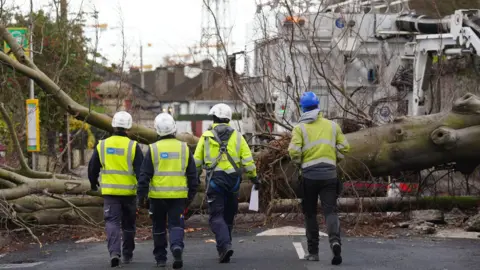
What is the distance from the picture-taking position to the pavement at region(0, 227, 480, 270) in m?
8.30

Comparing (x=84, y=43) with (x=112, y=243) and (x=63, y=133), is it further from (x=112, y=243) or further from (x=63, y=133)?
(x=112, y=243)

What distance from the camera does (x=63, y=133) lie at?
26.6 m

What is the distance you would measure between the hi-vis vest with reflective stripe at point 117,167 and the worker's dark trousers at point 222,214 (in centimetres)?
84

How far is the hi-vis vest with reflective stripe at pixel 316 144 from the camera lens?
8.40 m

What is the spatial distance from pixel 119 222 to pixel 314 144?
2226 mm

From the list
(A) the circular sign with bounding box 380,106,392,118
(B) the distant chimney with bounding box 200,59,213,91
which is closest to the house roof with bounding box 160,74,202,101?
(B) the distant chimney with bounding box 200,59,213,91

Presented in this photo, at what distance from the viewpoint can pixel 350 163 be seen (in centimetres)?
1099

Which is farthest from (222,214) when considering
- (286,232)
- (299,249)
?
(286,232)

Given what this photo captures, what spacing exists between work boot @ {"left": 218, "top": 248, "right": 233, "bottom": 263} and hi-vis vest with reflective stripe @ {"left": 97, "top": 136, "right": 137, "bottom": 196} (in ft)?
3.72

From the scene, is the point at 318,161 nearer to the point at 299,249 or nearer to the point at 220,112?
the point at 220,112

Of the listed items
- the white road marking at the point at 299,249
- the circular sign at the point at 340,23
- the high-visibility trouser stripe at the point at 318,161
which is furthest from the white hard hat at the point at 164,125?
the circular sign at the point at 340,23

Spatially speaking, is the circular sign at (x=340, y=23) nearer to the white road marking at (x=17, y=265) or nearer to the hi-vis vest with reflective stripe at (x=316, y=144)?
the hi-vis vest with reflective stripe at (x=316, y=144)

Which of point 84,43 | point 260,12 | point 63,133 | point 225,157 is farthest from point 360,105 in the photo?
point 63,133

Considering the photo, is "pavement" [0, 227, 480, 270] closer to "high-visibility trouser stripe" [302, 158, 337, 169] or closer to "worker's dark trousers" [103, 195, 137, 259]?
"worker's dark trousers" [103, 195, 137, 259]
